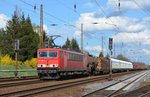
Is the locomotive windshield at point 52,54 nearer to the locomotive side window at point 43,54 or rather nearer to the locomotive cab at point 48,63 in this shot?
the locomotive cab at point 48,63

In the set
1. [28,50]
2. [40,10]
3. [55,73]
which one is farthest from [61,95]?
[28,50]

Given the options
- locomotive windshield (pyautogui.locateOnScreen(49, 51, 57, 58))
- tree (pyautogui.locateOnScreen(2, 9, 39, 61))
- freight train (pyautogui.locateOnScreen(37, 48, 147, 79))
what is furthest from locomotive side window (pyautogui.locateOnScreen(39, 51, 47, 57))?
tree (pyautogui.locateOnScreen(2, 9, 39, 61))

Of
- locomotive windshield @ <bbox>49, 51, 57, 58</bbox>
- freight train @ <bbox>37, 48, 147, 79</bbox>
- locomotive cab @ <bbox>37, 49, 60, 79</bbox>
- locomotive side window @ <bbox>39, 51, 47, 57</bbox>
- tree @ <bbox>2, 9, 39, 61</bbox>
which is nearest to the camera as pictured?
locomotive cab @ <bbox>37, 49, 60, 79</bbox>

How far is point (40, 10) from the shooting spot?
55.3 meters

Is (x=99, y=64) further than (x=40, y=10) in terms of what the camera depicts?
Yes

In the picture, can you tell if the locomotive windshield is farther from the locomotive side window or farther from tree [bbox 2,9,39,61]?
tree [bbox 2,9,39,61]

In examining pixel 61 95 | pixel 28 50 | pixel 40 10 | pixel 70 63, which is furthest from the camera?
pixel 28 50

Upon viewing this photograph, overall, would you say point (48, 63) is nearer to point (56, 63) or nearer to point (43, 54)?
point (56, 63)

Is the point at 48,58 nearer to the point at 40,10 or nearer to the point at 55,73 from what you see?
the point at 55,73

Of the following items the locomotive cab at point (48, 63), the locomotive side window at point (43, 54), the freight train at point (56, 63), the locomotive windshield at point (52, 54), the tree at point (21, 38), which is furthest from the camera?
the tree at point (21, 38)

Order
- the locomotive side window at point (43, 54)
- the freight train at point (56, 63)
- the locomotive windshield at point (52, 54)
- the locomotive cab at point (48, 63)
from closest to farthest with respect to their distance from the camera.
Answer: the locomotive cab at point (48, 63), the freight train at point (56, 63), the locomotive windshield at point (52, 54), the locomotive side window at point (43, 54)

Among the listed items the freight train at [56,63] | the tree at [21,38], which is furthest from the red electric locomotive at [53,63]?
the tree at [21,38]

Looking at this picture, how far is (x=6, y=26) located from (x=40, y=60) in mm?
61305

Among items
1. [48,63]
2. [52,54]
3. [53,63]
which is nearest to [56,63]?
[53,63]
